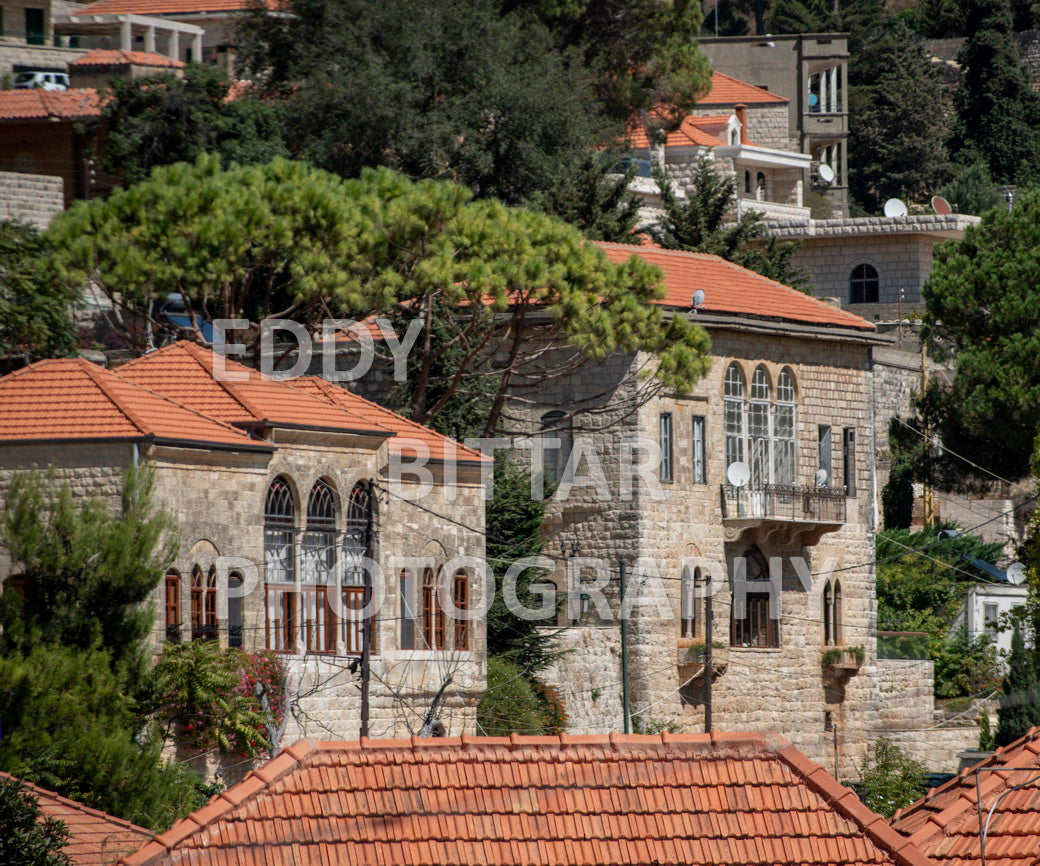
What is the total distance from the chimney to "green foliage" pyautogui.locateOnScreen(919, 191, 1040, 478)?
1698cm

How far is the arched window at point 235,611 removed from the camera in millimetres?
30984

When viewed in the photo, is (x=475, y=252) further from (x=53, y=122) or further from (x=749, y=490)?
(x=53, y=122)

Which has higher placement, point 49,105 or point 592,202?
point 49,105

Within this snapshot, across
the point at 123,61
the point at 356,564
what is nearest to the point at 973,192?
the point at 123,61

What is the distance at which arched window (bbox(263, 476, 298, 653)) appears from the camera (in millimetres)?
31812

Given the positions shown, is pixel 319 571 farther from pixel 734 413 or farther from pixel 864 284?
pixel 864 284

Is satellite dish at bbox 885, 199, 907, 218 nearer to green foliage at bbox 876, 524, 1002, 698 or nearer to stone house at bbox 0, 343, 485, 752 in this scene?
green foliage at bbox 876, 524, 1002, 698

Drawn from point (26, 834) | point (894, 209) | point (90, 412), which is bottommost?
point (26, 834)

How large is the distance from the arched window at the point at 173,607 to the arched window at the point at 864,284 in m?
36.4

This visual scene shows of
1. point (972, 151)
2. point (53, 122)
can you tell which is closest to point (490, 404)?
point (53, 122)

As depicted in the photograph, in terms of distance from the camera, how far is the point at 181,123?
49812 mm

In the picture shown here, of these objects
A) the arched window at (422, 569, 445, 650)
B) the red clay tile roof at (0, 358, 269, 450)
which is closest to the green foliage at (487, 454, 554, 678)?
the arched window at (422, 569, 445, 650)

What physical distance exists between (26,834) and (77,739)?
404 cm

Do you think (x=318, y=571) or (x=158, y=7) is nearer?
(x=318, y=571)
